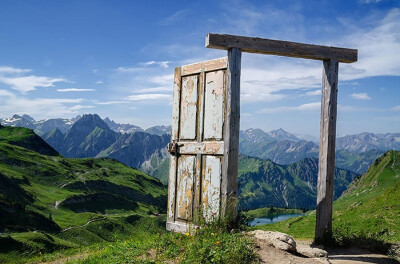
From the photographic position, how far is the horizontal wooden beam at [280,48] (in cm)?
1181

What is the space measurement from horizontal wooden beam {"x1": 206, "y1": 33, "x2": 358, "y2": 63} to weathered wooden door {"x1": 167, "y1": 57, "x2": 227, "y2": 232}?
2.19 feet

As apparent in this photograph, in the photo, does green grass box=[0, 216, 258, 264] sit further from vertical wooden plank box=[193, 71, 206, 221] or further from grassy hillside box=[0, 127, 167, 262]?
grassy hillside box=[0, 127, 167, 262]

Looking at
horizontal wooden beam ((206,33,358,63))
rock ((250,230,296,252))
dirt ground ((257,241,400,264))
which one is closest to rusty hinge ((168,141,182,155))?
horizontal wooden beam ((206,33,358,63))

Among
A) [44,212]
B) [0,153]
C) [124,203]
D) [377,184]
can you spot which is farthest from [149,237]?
[0,153]

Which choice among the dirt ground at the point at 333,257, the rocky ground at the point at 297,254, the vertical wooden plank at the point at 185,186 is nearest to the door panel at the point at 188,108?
the vertical wooden plank at the point at 185,186

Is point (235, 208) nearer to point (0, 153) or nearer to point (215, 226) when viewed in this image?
point (215, 226)

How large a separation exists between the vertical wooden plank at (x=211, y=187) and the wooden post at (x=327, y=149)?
4085 millimetres

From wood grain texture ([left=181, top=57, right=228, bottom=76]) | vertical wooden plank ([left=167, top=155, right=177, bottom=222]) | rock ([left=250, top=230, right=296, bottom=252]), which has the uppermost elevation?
wood grain texture ([left=181, top=57, right=228, bottom=76])

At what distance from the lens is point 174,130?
1386cm

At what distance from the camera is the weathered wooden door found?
12.2 meters

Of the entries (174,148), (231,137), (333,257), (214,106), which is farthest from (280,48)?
(333,257)

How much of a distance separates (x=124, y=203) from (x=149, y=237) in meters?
179

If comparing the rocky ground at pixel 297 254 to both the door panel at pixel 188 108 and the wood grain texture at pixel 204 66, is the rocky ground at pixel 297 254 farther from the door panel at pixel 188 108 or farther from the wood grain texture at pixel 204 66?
the wood grain texture at pixel 204 66

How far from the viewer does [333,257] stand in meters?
12.0
